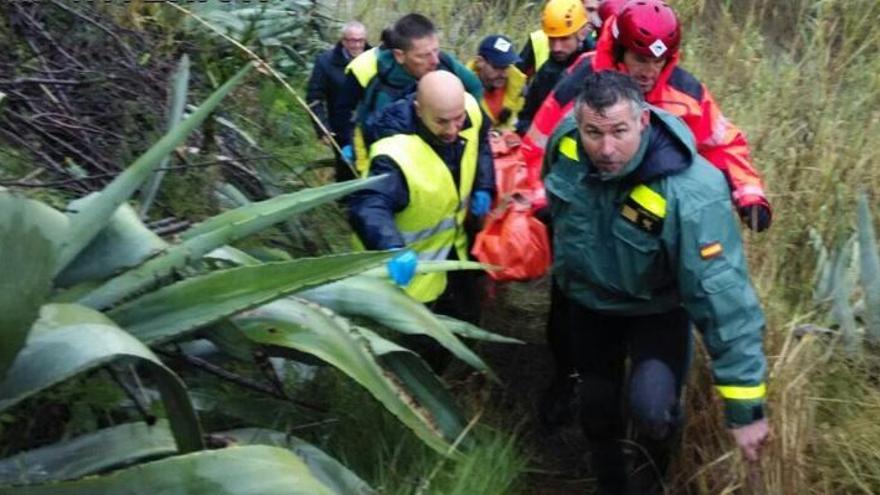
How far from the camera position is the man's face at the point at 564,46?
22.0 feet

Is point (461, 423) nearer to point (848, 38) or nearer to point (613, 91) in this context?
point (613, 91)

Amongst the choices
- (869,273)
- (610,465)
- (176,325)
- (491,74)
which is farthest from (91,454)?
(491,74)

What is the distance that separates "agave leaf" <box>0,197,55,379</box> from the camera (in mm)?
2330

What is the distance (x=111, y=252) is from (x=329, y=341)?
1.81 feet

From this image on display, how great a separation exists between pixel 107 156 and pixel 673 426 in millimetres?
2055

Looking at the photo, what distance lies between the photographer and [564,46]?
671cm

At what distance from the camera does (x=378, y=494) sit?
11.6 ft

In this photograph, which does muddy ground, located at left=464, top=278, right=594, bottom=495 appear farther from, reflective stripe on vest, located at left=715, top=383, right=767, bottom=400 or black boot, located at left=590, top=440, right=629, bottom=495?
reflective stripe on vest, located at left=715, top=383, right=767, bottom=400

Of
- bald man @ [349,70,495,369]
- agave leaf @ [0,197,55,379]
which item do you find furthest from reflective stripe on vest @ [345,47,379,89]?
agave leaf @ [0,197,55,379]

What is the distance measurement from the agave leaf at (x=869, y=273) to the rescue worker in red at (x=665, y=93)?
1.47 ft

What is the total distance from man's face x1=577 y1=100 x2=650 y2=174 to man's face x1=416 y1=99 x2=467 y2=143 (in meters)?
0.93

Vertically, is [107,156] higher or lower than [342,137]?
higher

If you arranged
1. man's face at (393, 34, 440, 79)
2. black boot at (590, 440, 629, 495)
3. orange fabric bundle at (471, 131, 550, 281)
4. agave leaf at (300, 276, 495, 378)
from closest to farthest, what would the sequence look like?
agave leaf at (300, 276, 495, 378) < black boot at (590, 440, 629, 495) < orange fabric bundle at (471, 131, 550, 281) < man's face at (393, 34, 440, 79)

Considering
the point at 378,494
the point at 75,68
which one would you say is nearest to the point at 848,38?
the point at 75,68
